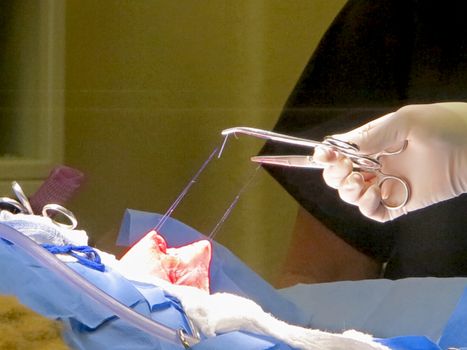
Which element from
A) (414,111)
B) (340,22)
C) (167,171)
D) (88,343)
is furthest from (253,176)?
(88,343)

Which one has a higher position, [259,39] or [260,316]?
[259,39]

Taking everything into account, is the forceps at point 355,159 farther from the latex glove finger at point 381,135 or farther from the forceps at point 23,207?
the forceps at point 23,207

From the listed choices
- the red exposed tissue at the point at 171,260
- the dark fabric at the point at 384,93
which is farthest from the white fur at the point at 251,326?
the dark fabric at the point at 384,93

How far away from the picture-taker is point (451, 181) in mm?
614

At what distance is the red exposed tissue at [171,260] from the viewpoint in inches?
25.5

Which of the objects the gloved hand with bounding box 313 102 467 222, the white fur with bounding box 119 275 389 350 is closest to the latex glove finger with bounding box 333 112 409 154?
the gloved hand with bounding box 313 102 467 222

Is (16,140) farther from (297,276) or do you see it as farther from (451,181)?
(451,181)

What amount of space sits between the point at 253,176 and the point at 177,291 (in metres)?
0.36

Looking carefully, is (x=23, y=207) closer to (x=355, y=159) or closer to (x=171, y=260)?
(x=171, y=260)

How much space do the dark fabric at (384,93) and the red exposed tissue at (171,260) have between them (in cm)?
14

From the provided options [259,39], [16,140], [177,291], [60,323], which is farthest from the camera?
[259,39]

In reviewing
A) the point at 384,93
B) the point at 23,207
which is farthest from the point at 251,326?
the point at 384,93

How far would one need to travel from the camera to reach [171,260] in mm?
668

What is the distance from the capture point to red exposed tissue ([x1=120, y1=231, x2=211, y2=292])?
0.65 m
